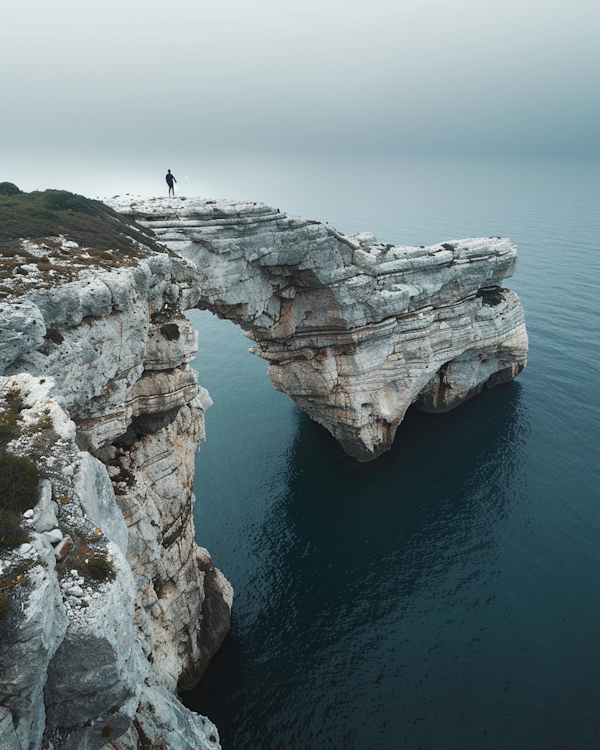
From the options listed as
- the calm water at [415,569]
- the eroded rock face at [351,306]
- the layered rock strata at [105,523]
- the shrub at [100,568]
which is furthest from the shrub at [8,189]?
the shrub at [100,568]

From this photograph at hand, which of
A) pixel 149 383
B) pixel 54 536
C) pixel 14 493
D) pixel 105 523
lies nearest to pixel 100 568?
pixel 54 536

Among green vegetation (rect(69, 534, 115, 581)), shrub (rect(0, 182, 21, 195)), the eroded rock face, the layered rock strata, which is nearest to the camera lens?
the layered rock strata

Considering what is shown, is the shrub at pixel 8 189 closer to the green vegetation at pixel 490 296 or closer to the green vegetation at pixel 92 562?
the green vegetation at pixel 92 562

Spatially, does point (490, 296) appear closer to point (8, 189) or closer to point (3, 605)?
point (8, 189)

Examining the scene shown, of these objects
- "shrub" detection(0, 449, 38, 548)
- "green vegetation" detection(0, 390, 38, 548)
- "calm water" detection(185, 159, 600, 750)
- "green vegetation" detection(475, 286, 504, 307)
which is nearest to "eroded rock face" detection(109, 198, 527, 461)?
"green vegetation" detection(475, 286, 504, 307)

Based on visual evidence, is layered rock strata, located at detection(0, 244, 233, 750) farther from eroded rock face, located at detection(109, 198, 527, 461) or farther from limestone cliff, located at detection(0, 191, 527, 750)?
eroded rock face, located at detection(109, 198, 527, 461)

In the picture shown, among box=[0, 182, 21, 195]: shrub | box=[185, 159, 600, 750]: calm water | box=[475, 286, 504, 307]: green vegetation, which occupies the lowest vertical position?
box=[185, 159, 600, 750]: calm water

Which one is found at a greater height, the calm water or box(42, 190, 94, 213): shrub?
box(42, 190, 94, 213): shrub
